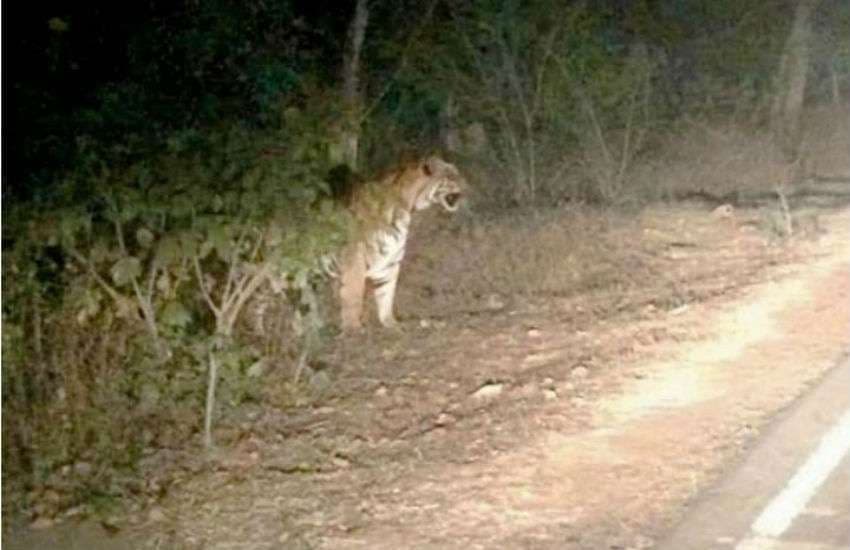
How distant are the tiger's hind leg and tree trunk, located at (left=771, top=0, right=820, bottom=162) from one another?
438 inches

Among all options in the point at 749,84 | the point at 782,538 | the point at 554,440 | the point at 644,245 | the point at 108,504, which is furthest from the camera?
the point at 749,84

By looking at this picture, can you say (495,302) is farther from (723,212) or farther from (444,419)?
(723,212)

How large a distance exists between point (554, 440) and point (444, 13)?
7.12 m

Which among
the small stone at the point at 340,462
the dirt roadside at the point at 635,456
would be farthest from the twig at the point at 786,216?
the small stone at the point at 340,462

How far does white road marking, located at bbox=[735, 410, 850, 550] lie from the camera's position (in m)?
7.17

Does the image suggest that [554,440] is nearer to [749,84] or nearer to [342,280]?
[342,280]

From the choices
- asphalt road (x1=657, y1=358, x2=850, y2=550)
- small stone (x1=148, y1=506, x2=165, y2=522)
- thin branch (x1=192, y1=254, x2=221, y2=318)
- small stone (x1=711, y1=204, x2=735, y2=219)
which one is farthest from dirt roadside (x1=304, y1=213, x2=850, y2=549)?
small stone (x1=711, y1=204, x2=735, y2=219)

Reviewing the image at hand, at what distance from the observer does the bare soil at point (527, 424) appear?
757cm

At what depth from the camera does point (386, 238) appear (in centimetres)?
1188

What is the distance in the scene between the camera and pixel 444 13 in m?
15.1

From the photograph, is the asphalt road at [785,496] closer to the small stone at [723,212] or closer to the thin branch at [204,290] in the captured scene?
the thin branch at [204,290]

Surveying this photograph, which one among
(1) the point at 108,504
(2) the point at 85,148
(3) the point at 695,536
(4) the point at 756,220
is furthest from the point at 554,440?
(4) the point at 756,220

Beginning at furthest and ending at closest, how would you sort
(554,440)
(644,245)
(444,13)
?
(444,13) → (644,245) → (554,440)

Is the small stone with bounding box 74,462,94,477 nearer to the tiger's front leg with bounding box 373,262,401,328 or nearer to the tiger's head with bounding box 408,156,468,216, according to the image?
the tiger's front leg with bounding box 373,262,401,328
